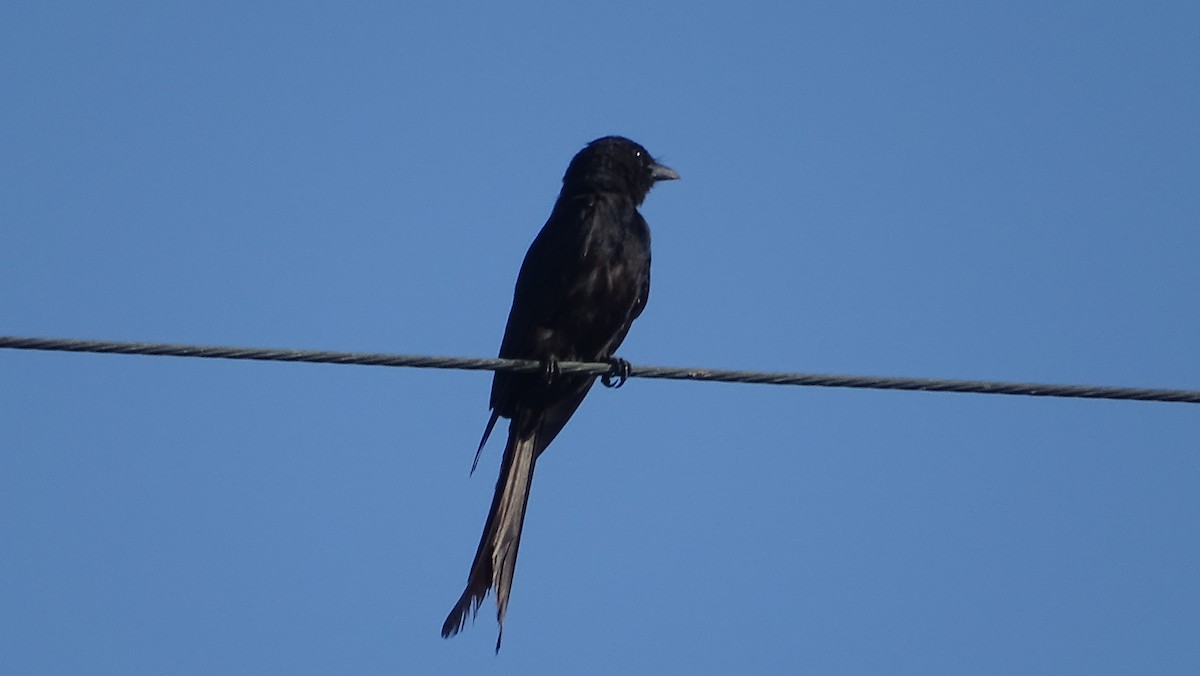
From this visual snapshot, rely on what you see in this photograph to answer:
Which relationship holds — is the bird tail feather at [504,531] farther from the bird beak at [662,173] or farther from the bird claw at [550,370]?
the bird beak at [662,173]

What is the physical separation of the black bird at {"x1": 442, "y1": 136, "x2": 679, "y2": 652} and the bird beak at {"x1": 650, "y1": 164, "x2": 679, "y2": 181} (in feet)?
2.23

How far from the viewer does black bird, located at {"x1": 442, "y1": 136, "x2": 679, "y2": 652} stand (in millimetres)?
6711

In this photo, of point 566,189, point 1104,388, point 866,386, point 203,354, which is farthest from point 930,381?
point 566,189

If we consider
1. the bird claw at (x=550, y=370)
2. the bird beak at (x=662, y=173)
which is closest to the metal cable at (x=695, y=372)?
the bird claw at (x=550, y=370)

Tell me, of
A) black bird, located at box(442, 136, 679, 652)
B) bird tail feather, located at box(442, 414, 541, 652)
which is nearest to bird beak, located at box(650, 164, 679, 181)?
black bird, located at box(442, 136, 679, 652)

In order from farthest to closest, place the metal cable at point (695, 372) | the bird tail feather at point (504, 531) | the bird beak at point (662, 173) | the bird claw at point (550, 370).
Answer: the bird beak at point (662, 173)
the bird tail feather at point (504, 531)
the bird claw at point (550, 370)
the metal cable at point (695, 372)

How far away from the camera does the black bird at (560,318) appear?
671cm

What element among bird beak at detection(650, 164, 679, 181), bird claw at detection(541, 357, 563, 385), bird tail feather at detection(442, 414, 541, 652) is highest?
bird beak at detection(650, 164, 679, 181)

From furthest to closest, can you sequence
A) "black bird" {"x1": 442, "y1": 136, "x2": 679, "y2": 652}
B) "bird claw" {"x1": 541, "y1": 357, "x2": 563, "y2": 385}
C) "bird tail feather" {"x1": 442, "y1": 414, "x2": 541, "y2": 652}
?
"black bird" {"x1": 442, "y1": 136, "x2": 679, "y2": 652}, "bird tail feather" {"x1": 442, "y1": 414, "x2": 541, "y2": 652}, "bird claw" {"x1": 541, "y1": 357, "x2": 563, "y2": 385}

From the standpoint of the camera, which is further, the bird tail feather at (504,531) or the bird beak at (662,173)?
the bird beak at (662,173)

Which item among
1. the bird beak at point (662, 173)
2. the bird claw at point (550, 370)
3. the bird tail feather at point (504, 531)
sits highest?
the bird beak at point (662, 173)

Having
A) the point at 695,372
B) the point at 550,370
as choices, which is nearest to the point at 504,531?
the point at 550,370

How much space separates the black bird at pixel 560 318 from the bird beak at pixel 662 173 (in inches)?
26.8

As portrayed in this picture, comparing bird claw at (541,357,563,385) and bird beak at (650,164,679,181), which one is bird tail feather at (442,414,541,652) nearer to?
bird claw at (541,357,563,385)
